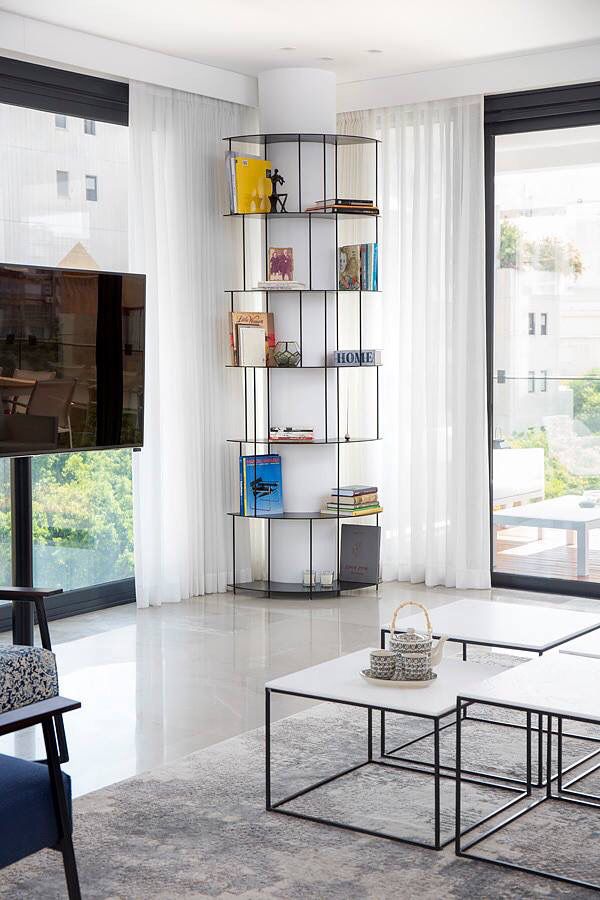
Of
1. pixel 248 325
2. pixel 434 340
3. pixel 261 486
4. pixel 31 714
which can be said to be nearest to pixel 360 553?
pixel 261 486

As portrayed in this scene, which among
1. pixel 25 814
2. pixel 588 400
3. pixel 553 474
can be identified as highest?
pixel 588 400

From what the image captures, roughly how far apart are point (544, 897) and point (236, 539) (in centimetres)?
422

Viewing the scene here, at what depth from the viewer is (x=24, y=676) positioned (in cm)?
320

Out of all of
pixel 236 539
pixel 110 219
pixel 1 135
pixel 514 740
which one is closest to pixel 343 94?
pixel 110 219

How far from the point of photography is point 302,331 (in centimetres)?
660

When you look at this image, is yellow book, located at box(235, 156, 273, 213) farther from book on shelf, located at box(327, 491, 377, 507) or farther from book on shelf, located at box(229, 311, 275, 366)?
book on shelf, located at box(327, 491, 377, 507)

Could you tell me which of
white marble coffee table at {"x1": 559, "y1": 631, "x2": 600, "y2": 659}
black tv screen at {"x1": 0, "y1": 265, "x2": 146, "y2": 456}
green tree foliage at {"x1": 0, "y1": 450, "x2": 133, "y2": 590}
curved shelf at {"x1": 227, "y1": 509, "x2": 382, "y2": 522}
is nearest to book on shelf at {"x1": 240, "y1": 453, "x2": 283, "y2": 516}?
curved shelf at {"x1": 227, "y1": 509, "x2": 382, "y2": 522}

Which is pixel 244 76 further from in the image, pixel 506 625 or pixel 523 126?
pixel 506 625

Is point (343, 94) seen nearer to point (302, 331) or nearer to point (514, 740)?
point (302, 331)

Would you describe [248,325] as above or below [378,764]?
above

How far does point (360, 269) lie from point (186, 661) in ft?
8.29

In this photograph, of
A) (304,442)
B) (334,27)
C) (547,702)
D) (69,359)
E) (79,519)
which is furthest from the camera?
(304,442)

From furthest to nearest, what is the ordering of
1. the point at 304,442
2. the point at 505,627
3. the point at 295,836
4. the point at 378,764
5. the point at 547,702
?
the point at 304,442 < the point at 505,627 < the point at 378,764 < the point at 295,836 < the point at 547,702

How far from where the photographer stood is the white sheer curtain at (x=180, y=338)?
20.6ft
